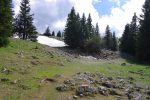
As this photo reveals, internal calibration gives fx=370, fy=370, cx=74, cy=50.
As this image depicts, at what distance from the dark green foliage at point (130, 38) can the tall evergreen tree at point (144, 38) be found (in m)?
23.3

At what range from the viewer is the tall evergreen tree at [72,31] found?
330ft

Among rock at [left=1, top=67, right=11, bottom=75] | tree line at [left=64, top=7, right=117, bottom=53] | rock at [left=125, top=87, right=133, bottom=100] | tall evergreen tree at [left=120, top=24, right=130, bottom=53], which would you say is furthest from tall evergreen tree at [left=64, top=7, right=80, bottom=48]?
rock at [left=125, top=87, right=133, bottom=100]

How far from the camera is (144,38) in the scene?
73.2 metres

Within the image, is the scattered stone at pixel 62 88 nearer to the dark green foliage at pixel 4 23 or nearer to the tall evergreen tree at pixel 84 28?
the dark green foliage at pixel 4 23

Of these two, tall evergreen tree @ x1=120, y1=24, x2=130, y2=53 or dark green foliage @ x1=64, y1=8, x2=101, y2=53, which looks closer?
dark green foliage @ x1=64, y1=8, x2=101, y2=53

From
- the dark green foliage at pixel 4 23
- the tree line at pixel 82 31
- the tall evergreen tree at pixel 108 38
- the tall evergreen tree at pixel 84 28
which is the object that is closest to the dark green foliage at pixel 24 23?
→ the tree line at pixel 82 31

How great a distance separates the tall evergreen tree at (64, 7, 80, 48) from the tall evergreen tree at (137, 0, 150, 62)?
27.0m

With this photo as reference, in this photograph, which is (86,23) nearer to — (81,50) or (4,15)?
(81,50)

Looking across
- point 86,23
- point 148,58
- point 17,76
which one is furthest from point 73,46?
point 17,76

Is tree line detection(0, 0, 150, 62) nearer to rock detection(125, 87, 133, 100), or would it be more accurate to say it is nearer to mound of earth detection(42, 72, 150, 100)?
mound of earth detection(42, 72, 150, 100)

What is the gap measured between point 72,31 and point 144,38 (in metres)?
32.5

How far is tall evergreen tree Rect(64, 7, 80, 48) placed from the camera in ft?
330

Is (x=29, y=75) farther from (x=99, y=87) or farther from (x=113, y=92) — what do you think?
(x=113, y=92)

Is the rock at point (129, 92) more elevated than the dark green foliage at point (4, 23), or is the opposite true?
the dark green foliage at point (4, 23)
